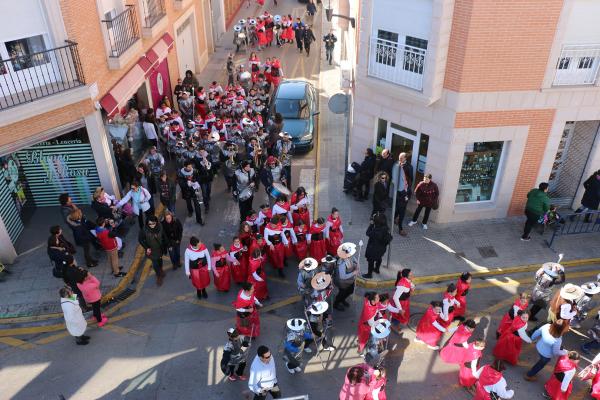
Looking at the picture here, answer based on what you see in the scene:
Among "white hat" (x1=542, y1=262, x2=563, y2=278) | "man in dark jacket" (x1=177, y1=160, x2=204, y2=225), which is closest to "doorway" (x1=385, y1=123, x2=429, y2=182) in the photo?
"white hat" (x1=542, y1=262, x2=563, y2=278)

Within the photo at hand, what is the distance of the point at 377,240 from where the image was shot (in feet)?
33.8

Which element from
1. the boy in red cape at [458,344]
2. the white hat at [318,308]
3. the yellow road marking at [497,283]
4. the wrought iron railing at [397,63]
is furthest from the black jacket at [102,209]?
the boy in red cape at [458,344]

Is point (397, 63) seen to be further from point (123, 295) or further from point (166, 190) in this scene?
point (123, 295)

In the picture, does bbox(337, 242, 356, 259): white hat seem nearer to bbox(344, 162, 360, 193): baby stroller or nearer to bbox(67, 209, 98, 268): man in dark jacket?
bbox(344, 162, 360, 193): baby stroller

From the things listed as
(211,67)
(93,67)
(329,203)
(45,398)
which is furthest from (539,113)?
(211,67)

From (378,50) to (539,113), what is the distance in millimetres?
3978

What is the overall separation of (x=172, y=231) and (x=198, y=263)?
1.24 meters

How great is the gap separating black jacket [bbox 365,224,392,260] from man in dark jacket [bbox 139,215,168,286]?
439cm

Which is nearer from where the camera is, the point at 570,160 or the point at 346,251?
the point at 346,251

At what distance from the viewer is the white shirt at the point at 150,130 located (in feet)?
50.3

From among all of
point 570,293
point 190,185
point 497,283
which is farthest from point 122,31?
point 570,293

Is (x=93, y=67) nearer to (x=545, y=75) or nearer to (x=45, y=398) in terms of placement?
(x=45, y=398)

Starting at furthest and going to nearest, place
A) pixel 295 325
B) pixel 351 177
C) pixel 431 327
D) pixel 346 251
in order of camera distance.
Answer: pixel 351 177 < pixel 346 251 < pixel 431 327 < pixel 295 325

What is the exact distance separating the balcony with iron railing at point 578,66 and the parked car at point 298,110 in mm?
7724
